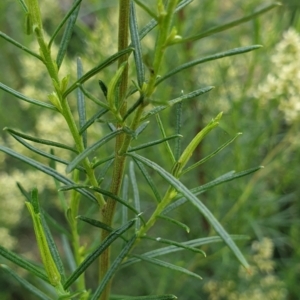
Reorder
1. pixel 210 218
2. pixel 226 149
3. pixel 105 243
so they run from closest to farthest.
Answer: pixel 210 218 < pixel 105 243 < pixel 226 149

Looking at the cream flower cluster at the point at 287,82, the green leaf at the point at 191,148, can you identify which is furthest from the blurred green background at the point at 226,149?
the green leaf at the point at 191,148

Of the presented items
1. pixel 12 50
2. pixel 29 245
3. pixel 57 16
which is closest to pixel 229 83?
pixel 57 16

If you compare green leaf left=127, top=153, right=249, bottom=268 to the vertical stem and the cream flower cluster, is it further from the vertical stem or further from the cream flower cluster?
the cream flower cluster

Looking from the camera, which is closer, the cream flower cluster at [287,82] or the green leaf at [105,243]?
the green leaf at [105,243]

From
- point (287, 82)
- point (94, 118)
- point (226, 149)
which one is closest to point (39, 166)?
point (94, 118)

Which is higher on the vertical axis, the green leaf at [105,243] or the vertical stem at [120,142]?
the vertical stem at [120,142]

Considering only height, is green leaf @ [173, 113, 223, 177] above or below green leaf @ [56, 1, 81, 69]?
below

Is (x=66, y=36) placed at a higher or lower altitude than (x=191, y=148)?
higher

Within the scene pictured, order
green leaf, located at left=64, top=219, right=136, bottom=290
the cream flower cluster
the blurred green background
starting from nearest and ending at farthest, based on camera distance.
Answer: green leaf, located at left=64, top=219, right=136, bottom=290, the cream flower cluster, the blurred green background

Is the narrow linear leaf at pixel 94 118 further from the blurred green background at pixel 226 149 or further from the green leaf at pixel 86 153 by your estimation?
the blurred green background at pixel 226 149

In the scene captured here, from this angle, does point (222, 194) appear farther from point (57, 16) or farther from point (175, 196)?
point (57, 16)

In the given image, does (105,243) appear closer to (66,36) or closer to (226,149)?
(66,36)

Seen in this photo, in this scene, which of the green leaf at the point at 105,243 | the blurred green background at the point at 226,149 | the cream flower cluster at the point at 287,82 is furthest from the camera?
the blurred green background at the point at 226,149

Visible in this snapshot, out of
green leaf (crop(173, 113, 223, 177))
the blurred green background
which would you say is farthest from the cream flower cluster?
green leaf (crop(173, 113, 223, 177))
